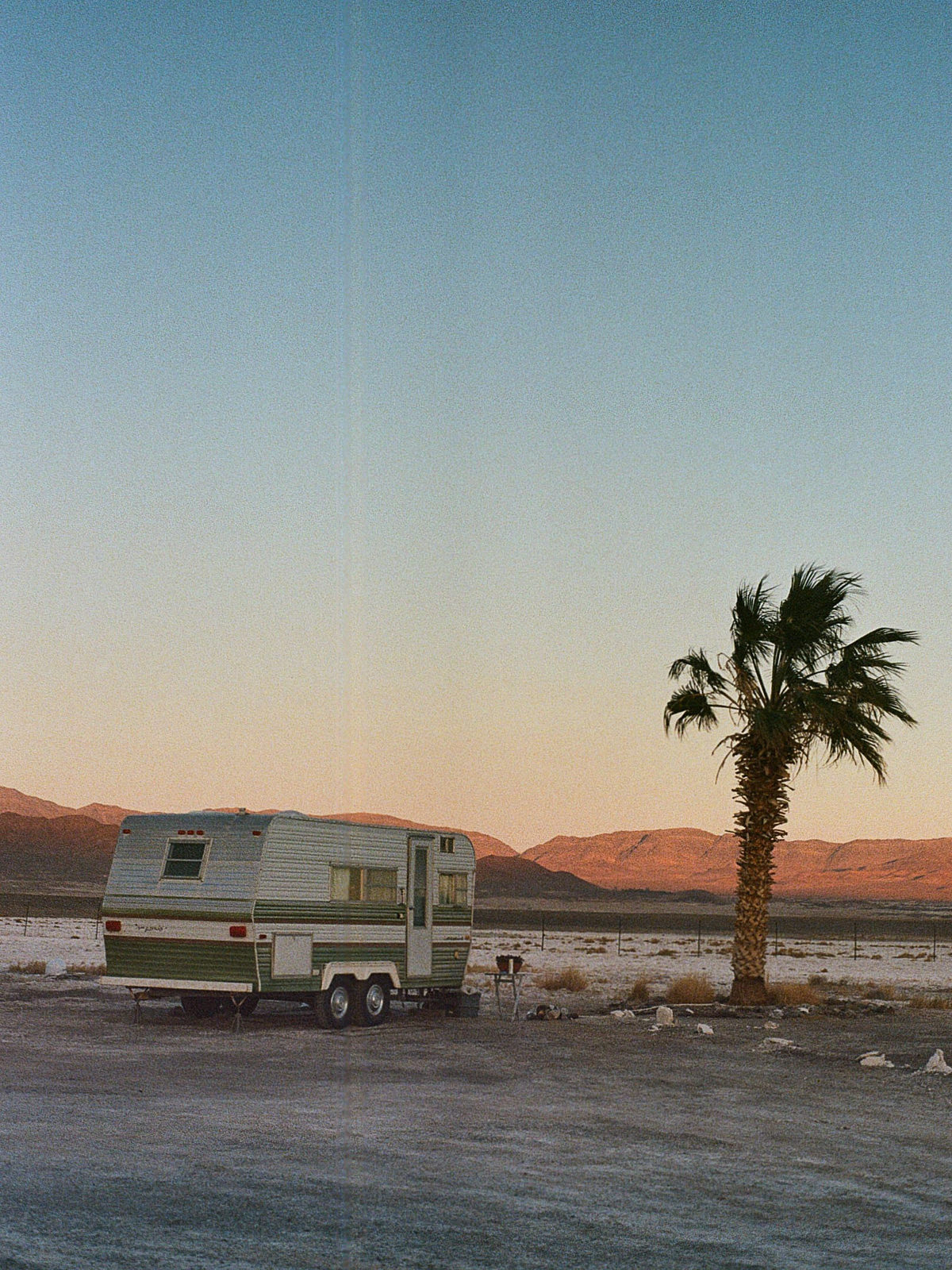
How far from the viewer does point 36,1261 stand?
7.39 metres

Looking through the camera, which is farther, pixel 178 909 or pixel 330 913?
pixel 330 913

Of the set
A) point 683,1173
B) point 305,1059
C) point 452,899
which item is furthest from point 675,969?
point 683,1173

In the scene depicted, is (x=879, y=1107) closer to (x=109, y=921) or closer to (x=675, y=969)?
(x=109, y=921)

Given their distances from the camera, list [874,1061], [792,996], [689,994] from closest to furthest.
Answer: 1. [874,1061]
2. [792,996]
3. [689,994]

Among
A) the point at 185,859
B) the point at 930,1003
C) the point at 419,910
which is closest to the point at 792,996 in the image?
the point at 930,1003

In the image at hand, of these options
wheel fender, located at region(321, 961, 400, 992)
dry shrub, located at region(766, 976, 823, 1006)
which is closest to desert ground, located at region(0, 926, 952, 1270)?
wheel fender, located at region(321, 961, 400, 992)

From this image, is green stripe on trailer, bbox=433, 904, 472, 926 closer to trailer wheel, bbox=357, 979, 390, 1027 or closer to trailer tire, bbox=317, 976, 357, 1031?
trailer wheel, bbox=357, 979, 390, 1027

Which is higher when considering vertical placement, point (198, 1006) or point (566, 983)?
point (198, 1006)

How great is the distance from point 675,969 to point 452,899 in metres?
22.1

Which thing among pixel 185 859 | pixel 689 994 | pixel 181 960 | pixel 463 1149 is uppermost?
pixel 185 859

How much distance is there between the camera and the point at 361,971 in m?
21.7

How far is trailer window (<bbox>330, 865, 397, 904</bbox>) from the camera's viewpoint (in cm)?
2150

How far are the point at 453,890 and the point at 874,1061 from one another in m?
8.09

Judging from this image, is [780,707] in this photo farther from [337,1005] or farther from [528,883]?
[528,883]
